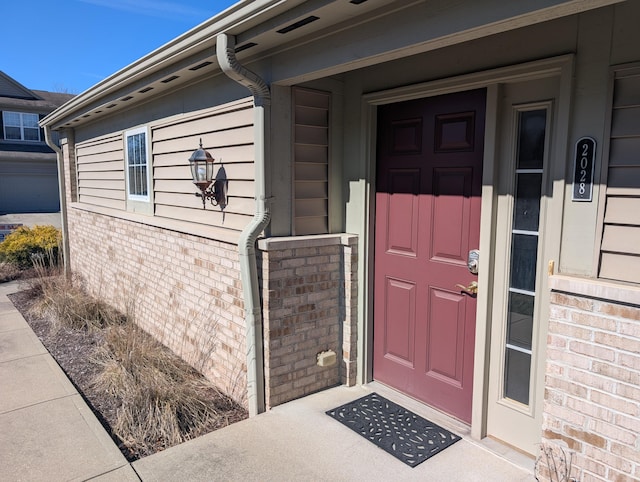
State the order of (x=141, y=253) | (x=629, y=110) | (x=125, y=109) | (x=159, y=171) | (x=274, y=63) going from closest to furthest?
1. (x=629, y=110)
2. (x=274, y=63)
3. (x=159, y=171)
4. (x=141, y=253)
5. (x=125, y=109)

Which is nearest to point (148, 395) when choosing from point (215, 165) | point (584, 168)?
point (215, 165)

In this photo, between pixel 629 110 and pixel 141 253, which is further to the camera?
pixel 141 253

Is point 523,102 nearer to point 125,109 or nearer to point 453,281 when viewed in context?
point 453,281

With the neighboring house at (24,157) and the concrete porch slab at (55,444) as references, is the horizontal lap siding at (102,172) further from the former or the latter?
the neighboring house at (24,157)

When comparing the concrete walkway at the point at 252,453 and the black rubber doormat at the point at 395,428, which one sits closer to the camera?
the concrete walkway at the point at 252,453

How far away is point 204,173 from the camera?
13.1 ft

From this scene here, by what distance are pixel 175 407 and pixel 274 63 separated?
262cm

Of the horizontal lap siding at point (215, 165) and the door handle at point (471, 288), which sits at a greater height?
the horizontal lap siding at point (215, 165)

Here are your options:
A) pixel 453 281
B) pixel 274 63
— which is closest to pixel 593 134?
pixel 453 281

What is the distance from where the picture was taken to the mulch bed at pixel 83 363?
3.50 meters

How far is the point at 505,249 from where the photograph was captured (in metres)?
2.69

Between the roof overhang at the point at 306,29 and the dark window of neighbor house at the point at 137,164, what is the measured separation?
1215mm

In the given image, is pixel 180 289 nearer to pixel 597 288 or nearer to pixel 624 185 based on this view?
pixel 597 288

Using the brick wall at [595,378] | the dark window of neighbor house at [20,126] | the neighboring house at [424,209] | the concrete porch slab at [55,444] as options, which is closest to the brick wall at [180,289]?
the neighboring house at [424,209]
